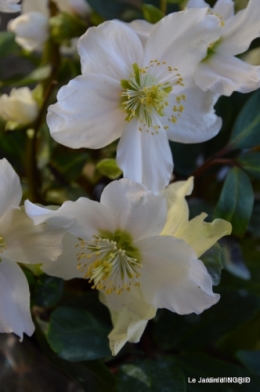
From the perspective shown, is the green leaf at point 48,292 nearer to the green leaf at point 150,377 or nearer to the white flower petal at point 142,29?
the green leaf at point 150,377

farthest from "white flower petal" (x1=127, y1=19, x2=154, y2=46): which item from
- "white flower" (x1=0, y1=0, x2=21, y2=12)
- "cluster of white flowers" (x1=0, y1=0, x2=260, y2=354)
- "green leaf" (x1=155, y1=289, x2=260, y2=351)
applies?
"green leaf" (x1=155, y1=289, x2=260, y2=351)

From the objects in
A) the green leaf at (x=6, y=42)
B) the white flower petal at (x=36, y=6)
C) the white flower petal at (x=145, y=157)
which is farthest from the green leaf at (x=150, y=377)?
the white flower petal at (x=36, y=6)

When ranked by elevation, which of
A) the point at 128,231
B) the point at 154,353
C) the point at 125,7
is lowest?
the point at 154,353

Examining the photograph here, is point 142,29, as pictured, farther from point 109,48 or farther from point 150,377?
point 150,377

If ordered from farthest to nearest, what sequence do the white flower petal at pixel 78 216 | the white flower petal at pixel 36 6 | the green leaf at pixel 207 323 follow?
1. the white flower petal at pixel 36 6
2. the green leaf at pixel 207 323
3. the white flower petal at pixel 78 216

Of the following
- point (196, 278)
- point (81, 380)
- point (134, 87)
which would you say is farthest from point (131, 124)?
point (81, 380)

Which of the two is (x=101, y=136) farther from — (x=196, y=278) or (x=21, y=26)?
(x=21, y=26)
